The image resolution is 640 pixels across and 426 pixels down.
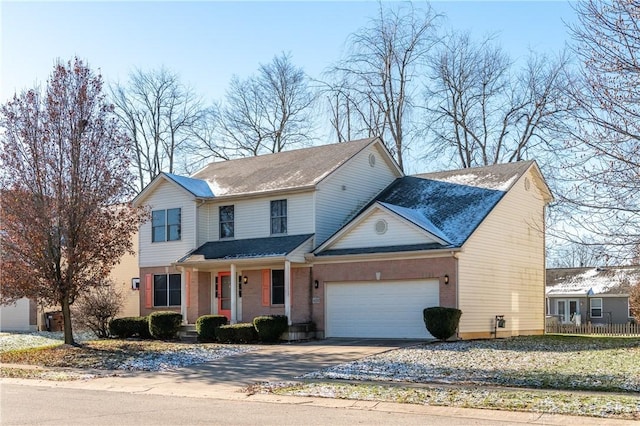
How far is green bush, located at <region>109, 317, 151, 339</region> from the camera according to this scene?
1166 inches

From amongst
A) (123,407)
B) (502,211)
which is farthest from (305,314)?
(123,407)

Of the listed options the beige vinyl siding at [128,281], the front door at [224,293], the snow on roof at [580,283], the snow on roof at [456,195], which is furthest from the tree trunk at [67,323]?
the snow on roof at [580,283]

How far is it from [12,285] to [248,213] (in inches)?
401

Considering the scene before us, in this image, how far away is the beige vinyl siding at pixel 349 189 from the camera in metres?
28.9

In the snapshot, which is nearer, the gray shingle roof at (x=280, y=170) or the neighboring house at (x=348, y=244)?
the neighboring house at (x=348, y=244)

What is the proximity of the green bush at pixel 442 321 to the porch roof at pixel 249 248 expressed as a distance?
19.1 ft

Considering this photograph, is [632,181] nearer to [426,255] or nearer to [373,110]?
[426,255]

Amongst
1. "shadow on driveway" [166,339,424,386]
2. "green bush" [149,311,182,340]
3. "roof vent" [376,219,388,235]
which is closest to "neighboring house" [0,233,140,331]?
"green bush" [149,311,182,340]

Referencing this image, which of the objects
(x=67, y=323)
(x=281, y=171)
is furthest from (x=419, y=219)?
(x=67, y=323)

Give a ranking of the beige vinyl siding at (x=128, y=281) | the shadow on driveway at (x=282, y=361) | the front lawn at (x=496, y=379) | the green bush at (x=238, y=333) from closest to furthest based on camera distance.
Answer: the front lawn at (x=496, y=379) → the shadow on driveway at (x=282, y=361) → the green bush at (x=238, y=333) → the beige vinyl siding at (x=128, y=281)

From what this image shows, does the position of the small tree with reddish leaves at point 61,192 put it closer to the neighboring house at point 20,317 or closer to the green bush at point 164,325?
the green bush at point 164,325

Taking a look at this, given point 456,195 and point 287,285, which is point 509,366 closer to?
point 287,285

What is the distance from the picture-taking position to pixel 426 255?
25.1 metres

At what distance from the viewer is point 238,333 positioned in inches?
1039
